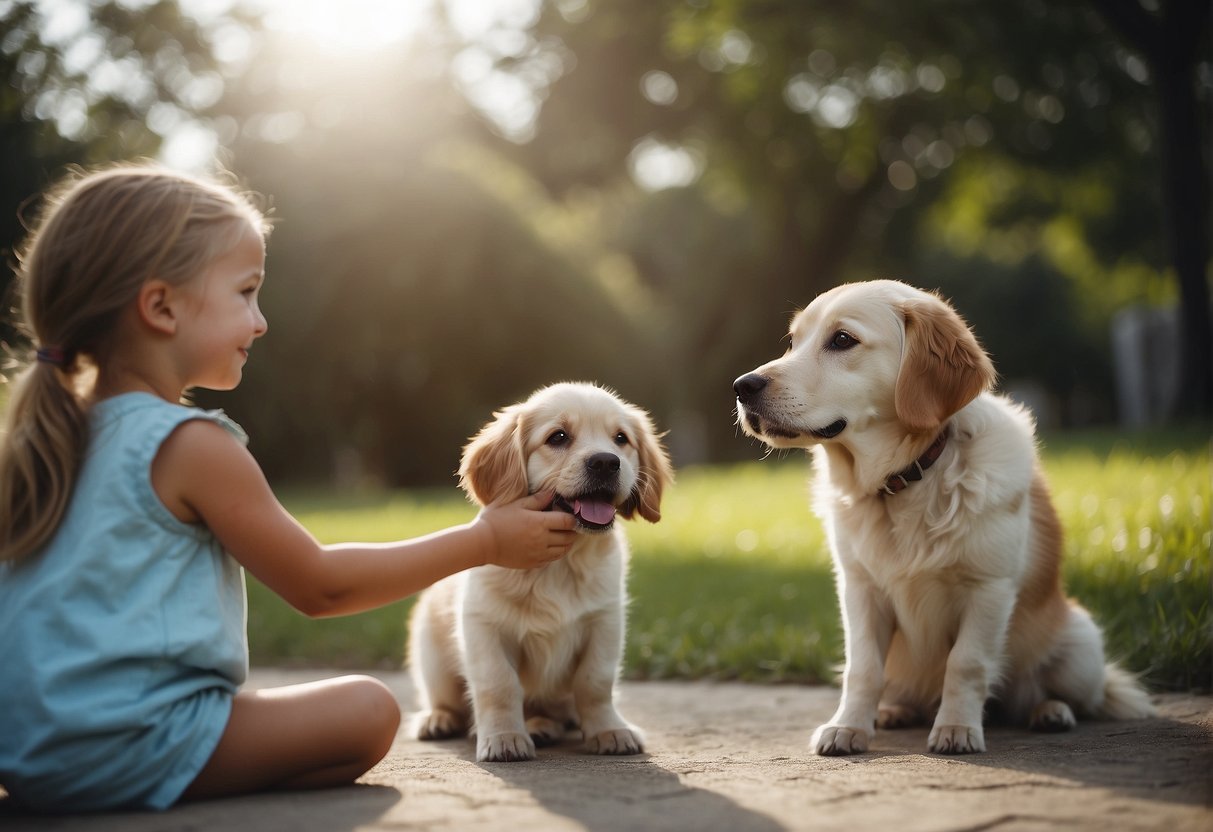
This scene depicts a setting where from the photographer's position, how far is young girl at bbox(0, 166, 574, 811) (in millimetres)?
2410

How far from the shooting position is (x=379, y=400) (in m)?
22.3

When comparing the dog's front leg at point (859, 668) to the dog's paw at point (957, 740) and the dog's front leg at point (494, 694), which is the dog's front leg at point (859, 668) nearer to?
the dog's paw at point (957, 740)

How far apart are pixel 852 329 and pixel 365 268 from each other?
19.1 metres

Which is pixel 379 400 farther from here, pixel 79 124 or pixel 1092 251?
pixel 1092 251

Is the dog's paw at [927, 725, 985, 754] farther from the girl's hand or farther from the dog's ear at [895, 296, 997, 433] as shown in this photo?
the girl's hand

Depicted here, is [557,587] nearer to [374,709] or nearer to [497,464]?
[497,464]

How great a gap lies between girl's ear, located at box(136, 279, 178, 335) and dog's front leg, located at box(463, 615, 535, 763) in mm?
1360

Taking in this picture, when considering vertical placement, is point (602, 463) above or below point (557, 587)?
above

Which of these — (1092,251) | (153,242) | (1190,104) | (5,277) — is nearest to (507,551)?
(153,242)

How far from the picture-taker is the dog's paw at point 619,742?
340cm

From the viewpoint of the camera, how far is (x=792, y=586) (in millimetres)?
6680

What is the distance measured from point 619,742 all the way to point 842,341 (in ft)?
4.86

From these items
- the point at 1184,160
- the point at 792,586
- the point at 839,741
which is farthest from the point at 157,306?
the point at 1184,160

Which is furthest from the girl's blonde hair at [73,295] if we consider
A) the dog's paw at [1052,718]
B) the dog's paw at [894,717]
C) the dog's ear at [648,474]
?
the dog's paw at [1052,718]
